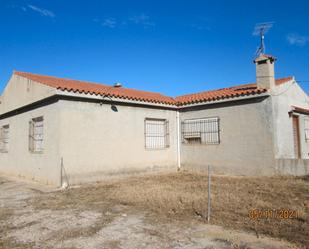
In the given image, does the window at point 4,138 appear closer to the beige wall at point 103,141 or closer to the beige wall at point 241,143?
the beige wall at point 103,141

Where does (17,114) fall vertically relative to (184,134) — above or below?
above

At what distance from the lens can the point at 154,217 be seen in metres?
5.51

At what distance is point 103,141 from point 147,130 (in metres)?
2.57

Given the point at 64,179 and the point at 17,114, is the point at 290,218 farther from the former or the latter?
the point at 17,114

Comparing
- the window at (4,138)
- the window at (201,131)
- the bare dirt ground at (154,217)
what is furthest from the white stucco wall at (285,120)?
the window at (4,138)

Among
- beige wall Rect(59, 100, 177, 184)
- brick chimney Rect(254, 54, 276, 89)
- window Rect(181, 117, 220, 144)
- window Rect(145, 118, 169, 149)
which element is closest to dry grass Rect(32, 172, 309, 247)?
beige wall Rect(59, 100, 177, 184)

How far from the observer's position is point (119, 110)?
1114 cm

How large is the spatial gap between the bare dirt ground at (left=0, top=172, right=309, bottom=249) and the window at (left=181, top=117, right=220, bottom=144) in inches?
137

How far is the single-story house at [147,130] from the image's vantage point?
9633 millimetres

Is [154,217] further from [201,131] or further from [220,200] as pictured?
[201,131]

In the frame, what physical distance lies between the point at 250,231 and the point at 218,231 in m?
0.53

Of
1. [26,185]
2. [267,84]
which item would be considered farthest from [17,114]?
[267,84]

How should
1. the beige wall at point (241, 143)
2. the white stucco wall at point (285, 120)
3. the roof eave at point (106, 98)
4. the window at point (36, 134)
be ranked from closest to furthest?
the roof eave at point (106, 98)
the beige wall at point (241, 143)
the white stucco wall at point (285, 120)
the window at point (36, 134)

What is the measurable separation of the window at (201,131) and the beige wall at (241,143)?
0.75ft
